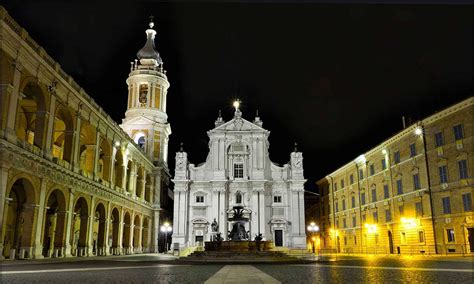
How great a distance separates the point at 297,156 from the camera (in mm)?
52594

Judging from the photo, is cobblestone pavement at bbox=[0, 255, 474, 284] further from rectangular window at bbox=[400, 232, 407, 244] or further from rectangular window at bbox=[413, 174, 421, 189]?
rectangular window at bbox=[400, 232, 407, 244]

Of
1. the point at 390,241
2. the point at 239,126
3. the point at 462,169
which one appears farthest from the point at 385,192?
the point at 239,126

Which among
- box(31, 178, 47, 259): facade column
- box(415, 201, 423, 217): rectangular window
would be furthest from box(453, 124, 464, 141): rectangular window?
box(31, 178, 47, 259): facade column

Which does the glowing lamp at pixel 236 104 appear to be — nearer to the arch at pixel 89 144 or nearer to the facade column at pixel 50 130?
the arch at pixel 89 144

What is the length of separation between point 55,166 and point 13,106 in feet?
16.6

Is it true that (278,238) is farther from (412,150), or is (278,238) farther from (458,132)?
(458,132)

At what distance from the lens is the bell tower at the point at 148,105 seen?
53812mm

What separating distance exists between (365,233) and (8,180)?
3589 centimetres

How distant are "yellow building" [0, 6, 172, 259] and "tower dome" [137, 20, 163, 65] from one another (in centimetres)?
1923

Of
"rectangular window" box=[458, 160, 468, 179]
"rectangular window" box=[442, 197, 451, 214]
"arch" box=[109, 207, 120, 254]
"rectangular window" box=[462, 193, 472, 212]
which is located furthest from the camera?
"arch" box=[109, 207, 120, 254]

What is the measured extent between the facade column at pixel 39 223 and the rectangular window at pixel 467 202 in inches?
1096

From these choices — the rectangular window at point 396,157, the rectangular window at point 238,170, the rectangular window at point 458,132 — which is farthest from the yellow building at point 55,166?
the rectangular window at point 458,132

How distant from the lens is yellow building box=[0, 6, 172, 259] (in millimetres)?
19562

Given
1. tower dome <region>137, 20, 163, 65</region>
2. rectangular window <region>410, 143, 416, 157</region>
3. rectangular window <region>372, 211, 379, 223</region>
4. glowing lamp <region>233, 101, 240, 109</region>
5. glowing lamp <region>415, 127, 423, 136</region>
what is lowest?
rectangular window <region>372, 211, 379, 223</region>
